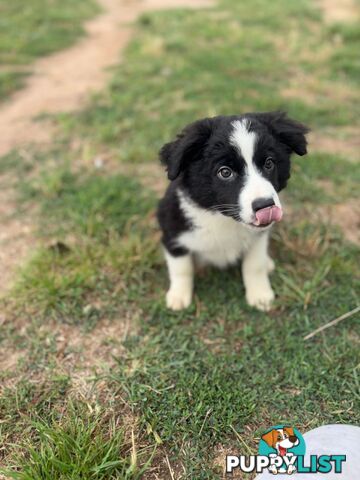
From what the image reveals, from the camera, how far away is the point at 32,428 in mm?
2223

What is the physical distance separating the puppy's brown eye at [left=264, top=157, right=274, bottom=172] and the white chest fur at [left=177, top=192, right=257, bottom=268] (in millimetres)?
394

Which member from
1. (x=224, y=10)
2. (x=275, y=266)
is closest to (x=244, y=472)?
(x=275, y=266)

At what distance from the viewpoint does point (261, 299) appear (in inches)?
115

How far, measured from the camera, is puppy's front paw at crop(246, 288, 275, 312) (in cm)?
291

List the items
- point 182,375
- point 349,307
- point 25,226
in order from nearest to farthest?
point 182,375 → point 349,307 → point 25,226

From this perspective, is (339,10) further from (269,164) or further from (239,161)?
(239,161)

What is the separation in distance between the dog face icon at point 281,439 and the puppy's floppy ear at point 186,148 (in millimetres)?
1377

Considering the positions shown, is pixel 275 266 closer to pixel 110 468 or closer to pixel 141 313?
pixel 141 313

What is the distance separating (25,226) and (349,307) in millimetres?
2560

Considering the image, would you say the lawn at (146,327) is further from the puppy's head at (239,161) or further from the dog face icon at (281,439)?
the puppy's head at (239,161)

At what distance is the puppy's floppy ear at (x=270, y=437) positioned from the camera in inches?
84.1

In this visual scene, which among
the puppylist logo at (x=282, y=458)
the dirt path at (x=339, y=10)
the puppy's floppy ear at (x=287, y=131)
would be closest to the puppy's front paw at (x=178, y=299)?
the puppylist logo at (x=282, y=458)

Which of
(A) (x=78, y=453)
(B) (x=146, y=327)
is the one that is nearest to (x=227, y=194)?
(B) (x=146, y=327)

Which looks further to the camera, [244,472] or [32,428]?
[32,428]
